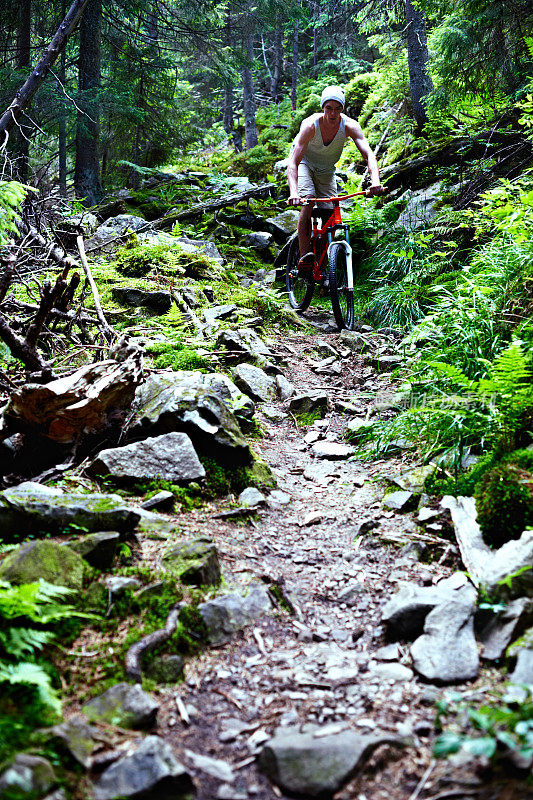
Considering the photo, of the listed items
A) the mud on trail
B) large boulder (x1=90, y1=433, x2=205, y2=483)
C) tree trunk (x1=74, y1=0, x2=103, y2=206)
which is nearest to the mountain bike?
the mud on trail

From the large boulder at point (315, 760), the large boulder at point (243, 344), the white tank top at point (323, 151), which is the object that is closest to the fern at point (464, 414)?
the large boulder at point (243, 344)

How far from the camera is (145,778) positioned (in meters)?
1.56

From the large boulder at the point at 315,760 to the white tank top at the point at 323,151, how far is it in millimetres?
6901

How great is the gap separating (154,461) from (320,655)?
1.69m

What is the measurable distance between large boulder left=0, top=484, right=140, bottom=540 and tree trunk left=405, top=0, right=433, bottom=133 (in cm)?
1053

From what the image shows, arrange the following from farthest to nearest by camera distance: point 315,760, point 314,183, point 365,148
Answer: point 314,183, point 365,148, point 315,760

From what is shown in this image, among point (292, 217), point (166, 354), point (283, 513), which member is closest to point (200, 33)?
point (292, 217)

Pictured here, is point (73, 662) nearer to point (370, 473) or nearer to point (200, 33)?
point (370, 473)

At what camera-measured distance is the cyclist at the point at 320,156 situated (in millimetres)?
6547

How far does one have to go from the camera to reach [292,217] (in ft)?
37.3

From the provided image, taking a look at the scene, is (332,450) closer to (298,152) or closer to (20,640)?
(20,640)

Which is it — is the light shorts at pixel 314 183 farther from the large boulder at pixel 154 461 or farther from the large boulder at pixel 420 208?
the large boulder at pixel 154 461

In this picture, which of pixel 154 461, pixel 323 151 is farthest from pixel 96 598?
pixel 323 151

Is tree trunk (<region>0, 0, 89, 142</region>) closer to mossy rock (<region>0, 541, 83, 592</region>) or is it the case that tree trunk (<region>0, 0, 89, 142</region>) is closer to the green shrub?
mossy rock (<region>0, 541, 83, 592</region>)
